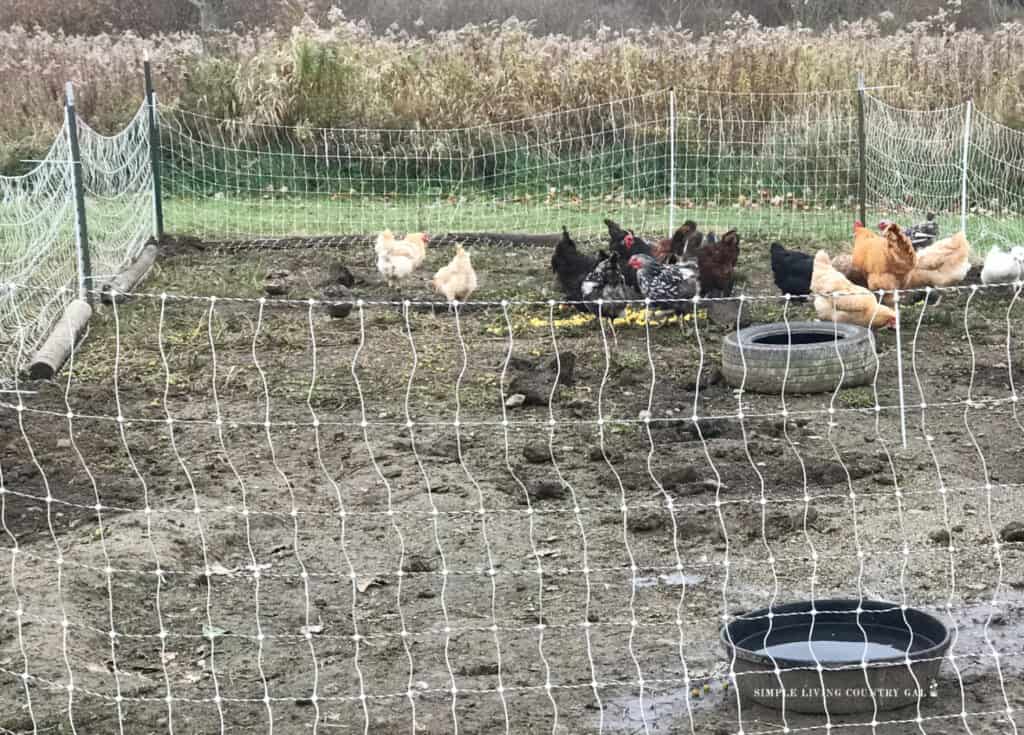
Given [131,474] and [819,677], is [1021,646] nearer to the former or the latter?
[819,677]

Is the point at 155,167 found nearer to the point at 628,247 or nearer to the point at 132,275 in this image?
the point at 132,275

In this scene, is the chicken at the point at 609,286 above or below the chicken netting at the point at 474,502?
above

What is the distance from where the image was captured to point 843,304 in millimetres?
8883

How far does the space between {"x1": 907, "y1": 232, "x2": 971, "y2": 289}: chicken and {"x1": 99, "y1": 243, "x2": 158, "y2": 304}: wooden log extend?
5531 millimetres

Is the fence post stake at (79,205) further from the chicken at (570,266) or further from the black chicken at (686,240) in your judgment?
the black chicken at (686,240)

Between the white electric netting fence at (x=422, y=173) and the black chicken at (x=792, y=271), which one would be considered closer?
the black chicken at (x=792, y=271)

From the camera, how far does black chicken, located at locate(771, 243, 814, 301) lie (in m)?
10.1

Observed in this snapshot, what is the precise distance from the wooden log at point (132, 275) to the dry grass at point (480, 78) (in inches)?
169

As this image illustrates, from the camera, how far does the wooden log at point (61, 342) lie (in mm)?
8539

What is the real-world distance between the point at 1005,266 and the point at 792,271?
1512 millimetres

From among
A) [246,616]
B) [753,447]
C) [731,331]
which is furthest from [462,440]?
[731,331]

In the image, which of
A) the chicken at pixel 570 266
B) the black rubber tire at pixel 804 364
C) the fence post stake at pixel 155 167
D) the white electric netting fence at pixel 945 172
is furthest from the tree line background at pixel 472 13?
the black rubber tire at pixel 804 364

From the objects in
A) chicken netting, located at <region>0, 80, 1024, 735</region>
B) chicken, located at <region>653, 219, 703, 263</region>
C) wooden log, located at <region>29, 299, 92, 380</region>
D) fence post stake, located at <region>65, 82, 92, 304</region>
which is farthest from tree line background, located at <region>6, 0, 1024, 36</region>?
wooden log, located at <region>29, 299, 92, 380</region>

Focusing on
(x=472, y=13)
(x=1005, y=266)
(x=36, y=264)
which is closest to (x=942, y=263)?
(x=1005, y=266)
